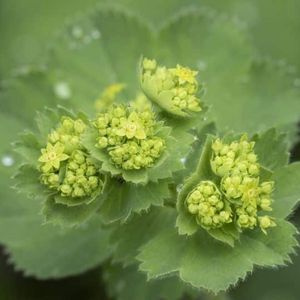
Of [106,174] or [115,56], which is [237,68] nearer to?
[115,56]

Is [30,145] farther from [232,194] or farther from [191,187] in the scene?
[232,194]

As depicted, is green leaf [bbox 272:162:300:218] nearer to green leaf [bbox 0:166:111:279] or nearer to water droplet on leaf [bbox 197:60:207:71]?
green leaf [bbox 0:166:111:279]

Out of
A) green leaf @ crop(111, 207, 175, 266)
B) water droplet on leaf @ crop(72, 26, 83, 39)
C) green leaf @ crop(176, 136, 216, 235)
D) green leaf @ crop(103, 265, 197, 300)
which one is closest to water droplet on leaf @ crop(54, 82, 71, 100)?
water droplet on leaf @ crop(72, 26, 83, 39)

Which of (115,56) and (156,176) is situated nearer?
(156,176)

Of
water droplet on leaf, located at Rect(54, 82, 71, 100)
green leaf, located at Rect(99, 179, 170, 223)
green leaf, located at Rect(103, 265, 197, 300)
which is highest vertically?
water droplet on leaf, located at Rect(54, 82, 71, 100)

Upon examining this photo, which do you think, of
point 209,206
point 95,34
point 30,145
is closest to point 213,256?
point 209,206

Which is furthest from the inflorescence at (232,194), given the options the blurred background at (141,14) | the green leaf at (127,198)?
the blurred background at (141,14)

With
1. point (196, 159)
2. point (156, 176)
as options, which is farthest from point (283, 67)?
point (156, 176)
